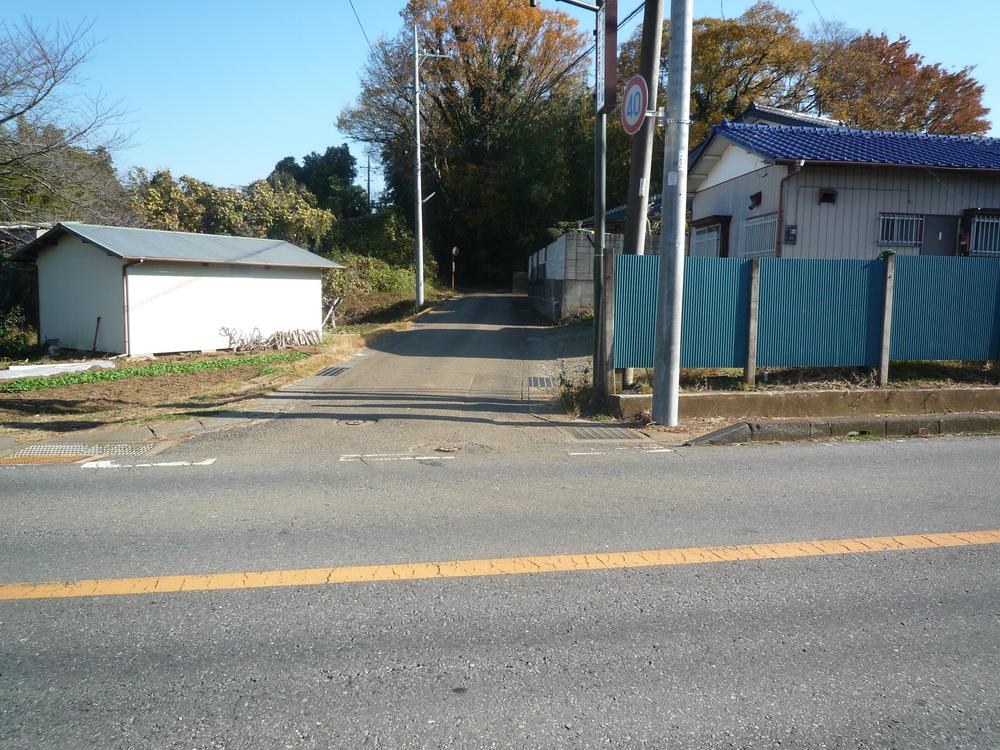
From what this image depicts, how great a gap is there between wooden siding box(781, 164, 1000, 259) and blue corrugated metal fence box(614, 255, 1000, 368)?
10.5 feet

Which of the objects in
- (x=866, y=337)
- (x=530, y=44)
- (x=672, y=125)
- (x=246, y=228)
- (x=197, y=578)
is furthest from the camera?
(x=530, y=44)

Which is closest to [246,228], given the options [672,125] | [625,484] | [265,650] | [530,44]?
[530,44]

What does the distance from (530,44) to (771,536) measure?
45688 mm

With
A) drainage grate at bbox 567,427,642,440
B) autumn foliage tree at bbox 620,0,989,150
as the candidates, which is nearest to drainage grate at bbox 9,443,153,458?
drainage grate at bbox 567,427,642,440

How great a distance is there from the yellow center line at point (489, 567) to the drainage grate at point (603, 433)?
4.11 metres

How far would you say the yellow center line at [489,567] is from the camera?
176 inches

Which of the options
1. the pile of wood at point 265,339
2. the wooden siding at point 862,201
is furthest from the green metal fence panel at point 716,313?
the pile of wood at point 265,339

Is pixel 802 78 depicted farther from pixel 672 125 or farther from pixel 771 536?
pixel 771 536

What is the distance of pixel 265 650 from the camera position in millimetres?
3676

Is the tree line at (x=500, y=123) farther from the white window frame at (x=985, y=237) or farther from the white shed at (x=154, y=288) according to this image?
the white window frame at (x=985, y=237)

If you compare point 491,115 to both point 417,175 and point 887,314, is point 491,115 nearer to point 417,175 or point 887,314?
point 417,175

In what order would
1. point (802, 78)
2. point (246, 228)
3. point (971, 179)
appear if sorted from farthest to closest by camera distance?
point (802, 78), point (246, 228), point (971, 179)

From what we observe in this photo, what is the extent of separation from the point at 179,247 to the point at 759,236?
15.3 m

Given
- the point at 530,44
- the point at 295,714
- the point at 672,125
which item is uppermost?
the point at 530,44
